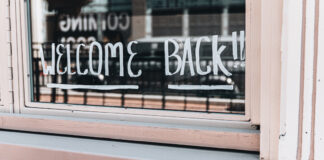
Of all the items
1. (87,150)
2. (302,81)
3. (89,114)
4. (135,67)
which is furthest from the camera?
(135,67)

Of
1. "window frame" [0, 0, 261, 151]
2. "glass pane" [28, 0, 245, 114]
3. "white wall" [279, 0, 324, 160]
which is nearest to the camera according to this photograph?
"white wall" [279, 0, 324, 160]

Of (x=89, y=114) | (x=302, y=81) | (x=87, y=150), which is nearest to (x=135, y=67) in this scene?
(x=89, y=114)

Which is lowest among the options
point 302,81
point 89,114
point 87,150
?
point 87,150

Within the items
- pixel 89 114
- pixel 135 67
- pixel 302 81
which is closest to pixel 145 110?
pixel 89 114

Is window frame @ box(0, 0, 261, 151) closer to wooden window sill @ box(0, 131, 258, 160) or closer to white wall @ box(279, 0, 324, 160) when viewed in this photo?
wooden window sill @ box(0, 131, 258, 160)

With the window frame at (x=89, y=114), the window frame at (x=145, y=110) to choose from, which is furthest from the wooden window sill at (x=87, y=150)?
the window frame at (x=145, y=110)

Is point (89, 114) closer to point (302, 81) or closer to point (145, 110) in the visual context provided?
point (145, 110)

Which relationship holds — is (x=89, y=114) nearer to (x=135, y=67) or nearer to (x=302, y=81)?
(x=135, y=67)

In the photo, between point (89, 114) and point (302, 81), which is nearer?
point (302, 81)

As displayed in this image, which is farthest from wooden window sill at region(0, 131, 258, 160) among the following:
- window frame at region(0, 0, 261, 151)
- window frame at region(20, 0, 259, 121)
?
window frame at region(20, 0, 259, 121)

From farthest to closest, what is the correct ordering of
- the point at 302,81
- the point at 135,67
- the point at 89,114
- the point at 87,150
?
the point at 135,67
the point at 89,114
the point at 87,150
the point at 302,81

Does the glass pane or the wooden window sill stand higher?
the glass pane

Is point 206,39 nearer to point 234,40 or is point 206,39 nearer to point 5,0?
point 234,40

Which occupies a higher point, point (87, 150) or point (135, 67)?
point (135, 67)
